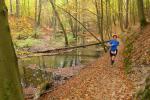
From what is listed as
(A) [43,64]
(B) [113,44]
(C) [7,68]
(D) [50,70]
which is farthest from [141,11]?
(C) [7,68]

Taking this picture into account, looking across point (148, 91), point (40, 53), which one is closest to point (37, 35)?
point (40, 53)

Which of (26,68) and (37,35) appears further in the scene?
(37,35)

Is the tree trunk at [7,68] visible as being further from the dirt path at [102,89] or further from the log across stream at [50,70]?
the log across stream at [50,70]

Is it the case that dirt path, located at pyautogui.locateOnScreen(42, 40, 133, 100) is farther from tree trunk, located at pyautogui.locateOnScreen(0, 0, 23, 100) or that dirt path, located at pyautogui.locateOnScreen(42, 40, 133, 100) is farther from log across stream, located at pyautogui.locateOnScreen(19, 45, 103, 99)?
tree trunk, located at pyautogui.locateOnScreen(0, 0, 23, 100)

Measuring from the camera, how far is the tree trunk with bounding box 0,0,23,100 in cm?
399

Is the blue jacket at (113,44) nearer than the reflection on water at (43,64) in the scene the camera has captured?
Yes

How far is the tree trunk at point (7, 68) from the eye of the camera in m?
3.99

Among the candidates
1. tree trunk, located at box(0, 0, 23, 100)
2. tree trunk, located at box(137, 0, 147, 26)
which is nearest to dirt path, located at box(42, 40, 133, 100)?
tree trunk, located at box(137, 0, 147, 26)

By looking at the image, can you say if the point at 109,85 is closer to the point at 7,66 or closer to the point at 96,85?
the point at 96,85

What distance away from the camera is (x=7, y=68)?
4059 millimetres

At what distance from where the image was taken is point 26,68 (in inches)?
880

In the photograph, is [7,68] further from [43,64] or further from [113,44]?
[43,64]

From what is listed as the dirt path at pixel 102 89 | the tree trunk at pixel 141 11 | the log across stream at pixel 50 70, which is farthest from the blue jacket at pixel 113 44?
the tree trunk at pixel 141 11

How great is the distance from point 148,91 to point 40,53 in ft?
79.2
